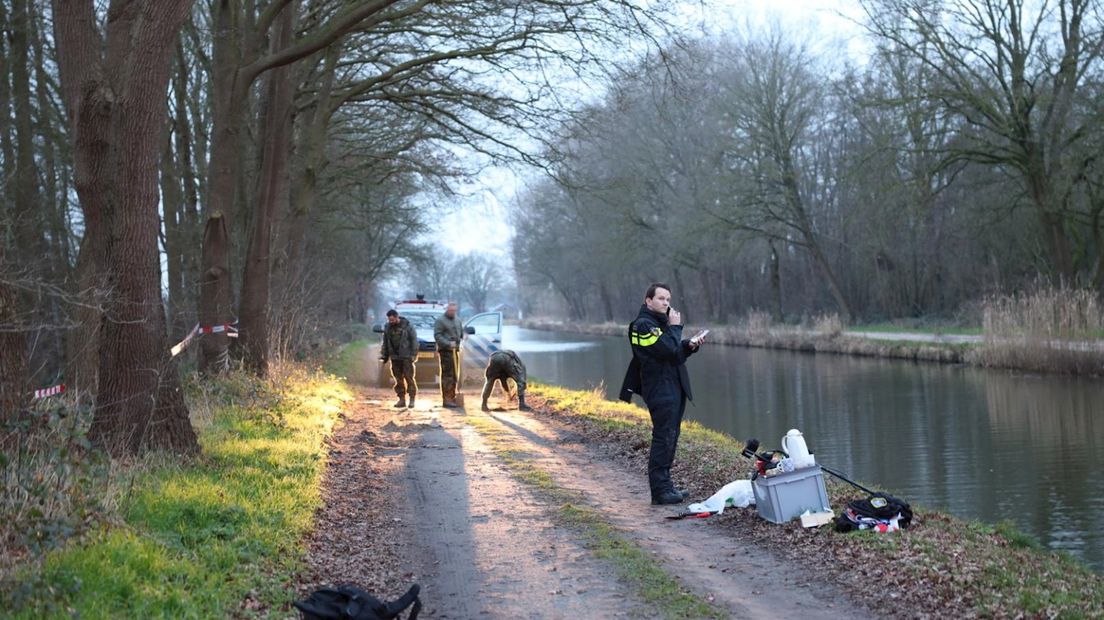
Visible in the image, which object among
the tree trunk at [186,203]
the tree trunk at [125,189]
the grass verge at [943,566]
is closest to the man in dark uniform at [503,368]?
the tree trunk at [186,203]

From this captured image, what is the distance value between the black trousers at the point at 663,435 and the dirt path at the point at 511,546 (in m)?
0.32

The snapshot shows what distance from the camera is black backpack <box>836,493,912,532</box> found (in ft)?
28.6

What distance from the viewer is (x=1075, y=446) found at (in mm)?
17234

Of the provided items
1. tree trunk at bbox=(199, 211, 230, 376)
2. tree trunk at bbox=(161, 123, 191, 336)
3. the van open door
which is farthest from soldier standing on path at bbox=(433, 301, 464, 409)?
the van open door

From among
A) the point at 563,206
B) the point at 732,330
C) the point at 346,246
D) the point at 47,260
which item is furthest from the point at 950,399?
the point at 563,206

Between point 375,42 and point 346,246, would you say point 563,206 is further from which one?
point 375,42

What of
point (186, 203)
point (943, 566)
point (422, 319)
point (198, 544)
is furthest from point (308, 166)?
point (943, 566)

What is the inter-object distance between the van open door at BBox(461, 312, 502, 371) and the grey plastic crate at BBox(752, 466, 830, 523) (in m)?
22.5

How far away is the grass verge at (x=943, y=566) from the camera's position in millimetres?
6844

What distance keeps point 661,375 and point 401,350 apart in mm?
11799

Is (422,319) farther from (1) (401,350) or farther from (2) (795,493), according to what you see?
(2) (795,493)

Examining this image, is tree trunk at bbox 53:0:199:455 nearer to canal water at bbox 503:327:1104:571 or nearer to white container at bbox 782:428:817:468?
white container at bbox 782:428:817:468

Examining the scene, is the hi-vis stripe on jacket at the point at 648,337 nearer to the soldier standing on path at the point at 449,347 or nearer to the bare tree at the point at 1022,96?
the soldier standing on path at the point at 449,347

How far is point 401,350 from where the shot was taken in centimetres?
2161
